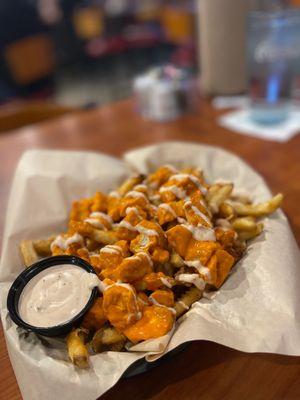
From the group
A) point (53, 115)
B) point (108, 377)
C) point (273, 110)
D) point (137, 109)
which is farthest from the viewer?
point (53, 115)

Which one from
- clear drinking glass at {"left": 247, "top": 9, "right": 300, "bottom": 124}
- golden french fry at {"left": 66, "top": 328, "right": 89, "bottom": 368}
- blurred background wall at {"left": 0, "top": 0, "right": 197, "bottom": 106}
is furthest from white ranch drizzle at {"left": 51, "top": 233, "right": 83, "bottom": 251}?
blurred background wall at {"left": 0, "top": 0, "right": 197, "bottom": 106}

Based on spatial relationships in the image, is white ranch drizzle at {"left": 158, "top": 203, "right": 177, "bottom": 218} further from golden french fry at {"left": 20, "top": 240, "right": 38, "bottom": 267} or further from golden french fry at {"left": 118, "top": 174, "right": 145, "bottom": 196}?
golden french fry at {"left": 20, "top": 240, "right": 38, "bottom": 267}

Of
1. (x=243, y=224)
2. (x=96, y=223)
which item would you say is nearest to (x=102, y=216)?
(x=96, y=223)

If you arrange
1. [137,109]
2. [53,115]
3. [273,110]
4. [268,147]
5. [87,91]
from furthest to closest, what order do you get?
[87,91], [53,115], [137,109], [273,110], [268,147]

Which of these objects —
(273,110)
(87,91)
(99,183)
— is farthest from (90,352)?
(87,91)

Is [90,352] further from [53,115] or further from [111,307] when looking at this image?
[53,115]

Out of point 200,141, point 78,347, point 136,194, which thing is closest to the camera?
point 78,347

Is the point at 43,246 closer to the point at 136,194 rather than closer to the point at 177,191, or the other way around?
the point at 136,194
